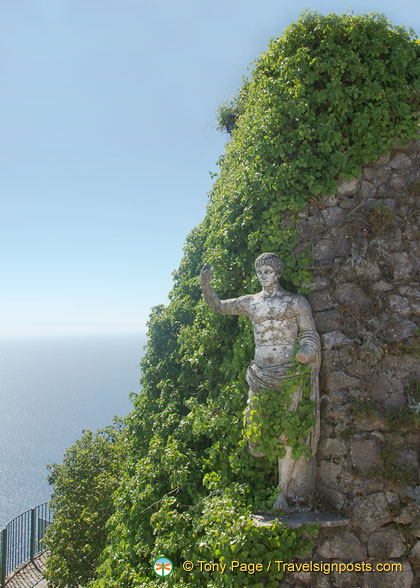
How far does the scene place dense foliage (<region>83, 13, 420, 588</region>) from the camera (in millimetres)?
5906

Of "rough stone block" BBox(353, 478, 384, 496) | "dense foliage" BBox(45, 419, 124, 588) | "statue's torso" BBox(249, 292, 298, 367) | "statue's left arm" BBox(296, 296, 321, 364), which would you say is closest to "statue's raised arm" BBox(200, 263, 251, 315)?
"statue's torso" BBox(249, 292, 298, 367)

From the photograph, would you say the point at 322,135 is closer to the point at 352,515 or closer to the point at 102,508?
the point at 352,515

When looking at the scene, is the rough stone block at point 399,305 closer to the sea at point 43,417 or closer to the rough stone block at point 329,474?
the rough stone block at point 329,474

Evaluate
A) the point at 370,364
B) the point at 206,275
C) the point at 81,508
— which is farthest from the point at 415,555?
the point at 81,508

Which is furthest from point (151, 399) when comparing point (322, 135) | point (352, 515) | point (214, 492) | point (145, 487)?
point (322, 135)

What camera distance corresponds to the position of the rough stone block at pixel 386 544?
501 centimetres

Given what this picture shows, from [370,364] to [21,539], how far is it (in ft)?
40.9

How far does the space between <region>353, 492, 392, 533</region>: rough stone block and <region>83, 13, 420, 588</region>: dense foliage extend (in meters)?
1.06

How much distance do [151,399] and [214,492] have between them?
342cm

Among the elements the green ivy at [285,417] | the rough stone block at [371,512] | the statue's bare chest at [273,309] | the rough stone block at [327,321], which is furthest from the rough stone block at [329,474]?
the statue's bare chest at [273,309]

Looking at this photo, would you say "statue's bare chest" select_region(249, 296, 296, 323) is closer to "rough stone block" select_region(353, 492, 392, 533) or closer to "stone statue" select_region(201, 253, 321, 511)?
"stone statue" select_region(201, 253, 321, 511)

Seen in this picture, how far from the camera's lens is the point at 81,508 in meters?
10.6

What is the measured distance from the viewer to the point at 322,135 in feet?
20.3

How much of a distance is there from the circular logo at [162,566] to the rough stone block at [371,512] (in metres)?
2.54
